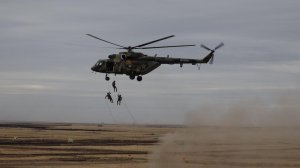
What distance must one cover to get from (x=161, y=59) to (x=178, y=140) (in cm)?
2525

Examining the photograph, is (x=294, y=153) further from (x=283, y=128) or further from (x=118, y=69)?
(x=118, y=69)

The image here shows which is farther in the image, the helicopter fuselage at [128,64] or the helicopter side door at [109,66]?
the helicopter side door at [109,66]

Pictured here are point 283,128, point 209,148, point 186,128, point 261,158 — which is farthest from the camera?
point 209,148

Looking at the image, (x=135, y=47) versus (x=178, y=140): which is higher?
(x=135, y=47)

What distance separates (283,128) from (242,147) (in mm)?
28832

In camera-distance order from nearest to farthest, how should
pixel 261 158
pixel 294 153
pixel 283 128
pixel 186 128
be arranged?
pixel 283 128 → pixel 186 128 → pixel 261 158 → pixel 294 153

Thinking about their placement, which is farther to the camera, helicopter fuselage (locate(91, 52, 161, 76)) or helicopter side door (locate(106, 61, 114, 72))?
helicopter side door (locate(106, 61, 114, 72))

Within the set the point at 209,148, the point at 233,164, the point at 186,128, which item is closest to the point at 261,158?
the point at 233,164

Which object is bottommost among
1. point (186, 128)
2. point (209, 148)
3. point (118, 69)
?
point (209, 148)

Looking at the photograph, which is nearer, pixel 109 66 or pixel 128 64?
pixel 128 64

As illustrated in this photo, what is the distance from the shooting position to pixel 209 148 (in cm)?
9150

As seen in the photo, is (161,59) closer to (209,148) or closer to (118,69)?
(118,69)

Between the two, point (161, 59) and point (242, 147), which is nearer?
point (161, 59)

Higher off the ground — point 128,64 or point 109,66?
point 128,64
